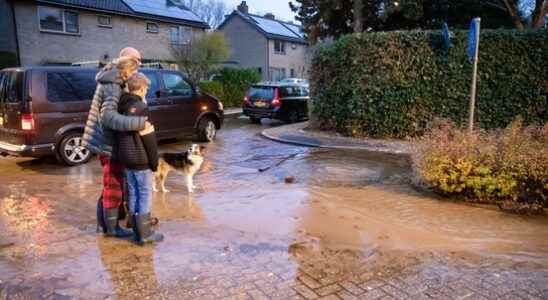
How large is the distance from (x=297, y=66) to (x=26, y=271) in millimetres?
38745

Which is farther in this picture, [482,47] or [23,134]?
[482,47]

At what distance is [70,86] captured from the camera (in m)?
8.19

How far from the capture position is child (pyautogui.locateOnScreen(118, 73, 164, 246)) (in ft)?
13.0

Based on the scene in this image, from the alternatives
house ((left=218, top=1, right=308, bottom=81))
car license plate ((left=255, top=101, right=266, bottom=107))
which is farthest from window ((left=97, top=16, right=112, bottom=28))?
house ((left=218, top=1, right=308, bottom=81))

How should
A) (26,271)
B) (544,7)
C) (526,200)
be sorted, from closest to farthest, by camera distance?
1. (26,271)
2. (526,200)
3. (544,7)

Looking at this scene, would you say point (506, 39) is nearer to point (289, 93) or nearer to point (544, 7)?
point (544, 7)

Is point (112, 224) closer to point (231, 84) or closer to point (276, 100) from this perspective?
point (276, 100)

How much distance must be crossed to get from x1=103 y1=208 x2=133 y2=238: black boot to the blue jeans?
29 centimetres

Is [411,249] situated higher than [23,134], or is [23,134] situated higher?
[23,134]

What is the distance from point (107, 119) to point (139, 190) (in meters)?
0.72

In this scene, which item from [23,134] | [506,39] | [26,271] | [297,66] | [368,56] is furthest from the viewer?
[297,66]

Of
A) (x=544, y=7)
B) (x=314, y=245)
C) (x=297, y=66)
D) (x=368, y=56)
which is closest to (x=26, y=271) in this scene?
(x=314, y=245)

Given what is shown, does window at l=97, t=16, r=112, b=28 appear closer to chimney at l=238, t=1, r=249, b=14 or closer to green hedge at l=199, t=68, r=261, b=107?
green hedge at l=199, t=68, r=261, b=107

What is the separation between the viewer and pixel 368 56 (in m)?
11.3
